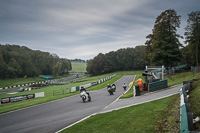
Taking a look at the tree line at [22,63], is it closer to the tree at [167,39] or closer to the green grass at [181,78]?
the tree at [167,39]

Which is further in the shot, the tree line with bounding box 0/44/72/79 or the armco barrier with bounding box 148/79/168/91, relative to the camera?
the tree line with bounding box 0/44/72/79

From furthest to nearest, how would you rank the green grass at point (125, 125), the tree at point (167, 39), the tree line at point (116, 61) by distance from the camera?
the tree line at point (116, 61) → the tree at point (167, 39) → the green grass at point (125, 125)

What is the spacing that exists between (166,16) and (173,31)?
144 inches

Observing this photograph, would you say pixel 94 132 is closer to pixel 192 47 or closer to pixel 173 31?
pixel 173 31

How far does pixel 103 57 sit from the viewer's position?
107 metres

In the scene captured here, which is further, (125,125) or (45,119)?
(45,119)

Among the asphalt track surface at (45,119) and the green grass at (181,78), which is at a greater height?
the green grass at (181,78)

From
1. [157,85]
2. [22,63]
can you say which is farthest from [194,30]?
[22,63]

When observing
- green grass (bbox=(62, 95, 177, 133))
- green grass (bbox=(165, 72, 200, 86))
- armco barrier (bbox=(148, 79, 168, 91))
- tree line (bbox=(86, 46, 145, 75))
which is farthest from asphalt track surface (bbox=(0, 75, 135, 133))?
tree line (bbox=(86, 46, 145, 75))

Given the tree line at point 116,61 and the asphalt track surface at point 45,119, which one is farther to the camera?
the tree line at point 116,61

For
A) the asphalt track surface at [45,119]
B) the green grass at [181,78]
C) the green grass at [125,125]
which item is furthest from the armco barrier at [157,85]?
the green grass at [125,125]

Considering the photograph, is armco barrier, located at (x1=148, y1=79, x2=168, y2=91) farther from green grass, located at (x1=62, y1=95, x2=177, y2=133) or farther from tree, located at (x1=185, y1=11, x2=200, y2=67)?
tree, located at (x1=185, y1=11, x2=200, y2=67)

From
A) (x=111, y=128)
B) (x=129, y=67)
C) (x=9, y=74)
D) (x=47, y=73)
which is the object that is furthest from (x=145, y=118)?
(x=47, y=73)

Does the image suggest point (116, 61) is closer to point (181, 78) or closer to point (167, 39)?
point (167, 39)
